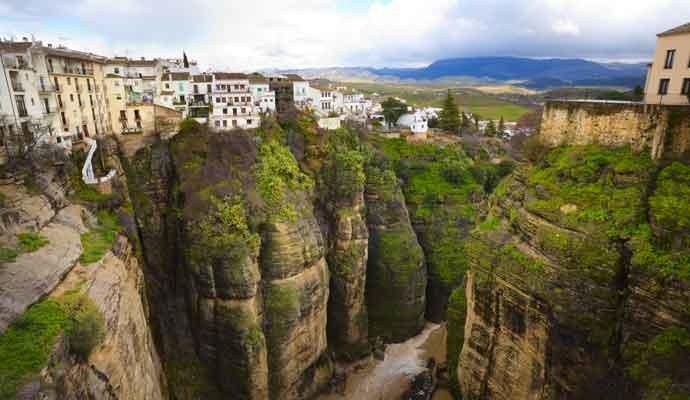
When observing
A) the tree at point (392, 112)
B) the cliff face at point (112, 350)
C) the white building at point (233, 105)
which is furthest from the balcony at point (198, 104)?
the tree at point (392, 112)

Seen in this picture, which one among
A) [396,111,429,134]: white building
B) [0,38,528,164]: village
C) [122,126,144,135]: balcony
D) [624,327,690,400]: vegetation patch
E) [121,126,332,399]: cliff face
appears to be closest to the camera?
[624,327,690,400]: vegetation patch

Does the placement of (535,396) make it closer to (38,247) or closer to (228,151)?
(38,247)

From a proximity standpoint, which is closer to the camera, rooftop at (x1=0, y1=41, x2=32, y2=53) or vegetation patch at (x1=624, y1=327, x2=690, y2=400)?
vegetation patch at (x1=624, y1=327, x2=690, y2=400)

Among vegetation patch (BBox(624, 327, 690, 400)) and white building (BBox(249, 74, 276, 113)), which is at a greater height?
white building (BBox(249, 74, 276, 113))

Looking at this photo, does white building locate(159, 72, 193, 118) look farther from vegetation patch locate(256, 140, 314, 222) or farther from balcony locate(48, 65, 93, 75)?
vegetation patch locate(256, 140, 314, 222)

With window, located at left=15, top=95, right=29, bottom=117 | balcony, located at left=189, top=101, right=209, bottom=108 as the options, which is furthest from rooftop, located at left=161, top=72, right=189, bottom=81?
window, located at left=15, top=95, right=29, bottom=117

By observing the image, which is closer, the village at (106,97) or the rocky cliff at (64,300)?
the rocky cliff at (64,300)

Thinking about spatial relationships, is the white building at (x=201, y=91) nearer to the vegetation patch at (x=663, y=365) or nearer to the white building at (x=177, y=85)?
the white building at (x=177, y=85)
